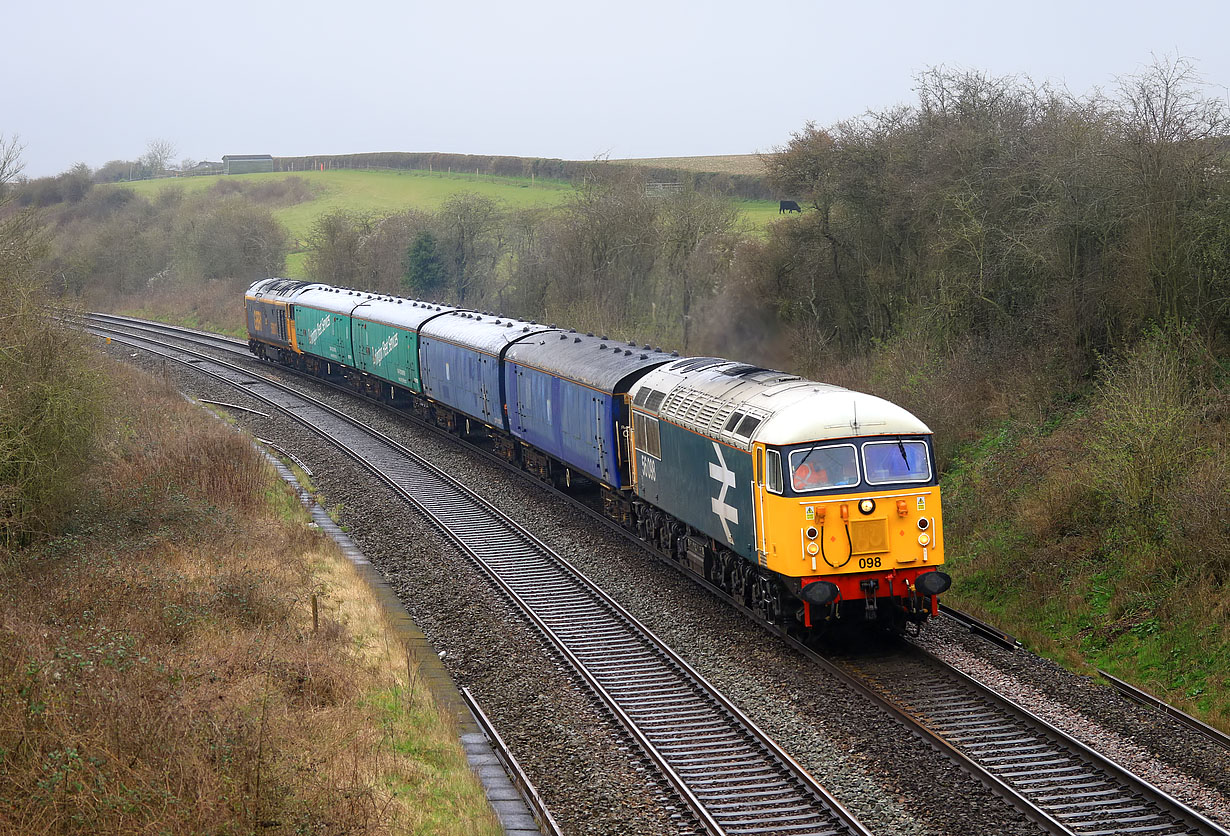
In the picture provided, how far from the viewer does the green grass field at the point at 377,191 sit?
253 ft

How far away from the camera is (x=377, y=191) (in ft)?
304

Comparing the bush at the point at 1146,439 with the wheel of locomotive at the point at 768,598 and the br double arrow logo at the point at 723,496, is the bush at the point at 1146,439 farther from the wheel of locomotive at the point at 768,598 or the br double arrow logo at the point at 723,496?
the br double arrow logo at the point at 723,496

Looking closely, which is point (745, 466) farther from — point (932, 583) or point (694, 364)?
point (694, 364)

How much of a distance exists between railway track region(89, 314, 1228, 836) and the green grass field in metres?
57.3

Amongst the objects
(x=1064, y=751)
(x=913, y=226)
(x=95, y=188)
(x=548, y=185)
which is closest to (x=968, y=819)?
(x=1064, y=751)

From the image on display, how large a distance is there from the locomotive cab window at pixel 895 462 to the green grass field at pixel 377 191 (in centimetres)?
5635

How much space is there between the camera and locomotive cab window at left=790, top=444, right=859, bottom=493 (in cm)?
1456

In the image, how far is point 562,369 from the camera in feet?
80.3

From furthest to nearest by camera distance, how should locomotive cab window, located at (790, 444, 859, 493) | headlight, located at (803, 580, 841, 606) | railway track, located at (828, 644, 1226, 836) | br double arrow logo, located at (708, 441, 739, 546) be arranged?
br double arrow logo, located at (708, 441, 739, 546) → locomotive cab window, located at (790, 444, 859, 493) → headlight, located at (803, 580, 841, 606) → railway track, located at (828, 644, 1226, 836)

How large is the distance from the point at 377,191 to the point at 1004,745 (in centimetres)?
8638

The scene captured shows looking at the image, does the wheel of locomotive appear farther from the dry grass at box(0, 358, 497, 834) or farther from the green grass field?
the green grass field

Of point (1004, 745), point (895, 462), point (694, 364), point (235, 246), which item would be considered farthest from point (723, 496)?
point (235, 246)

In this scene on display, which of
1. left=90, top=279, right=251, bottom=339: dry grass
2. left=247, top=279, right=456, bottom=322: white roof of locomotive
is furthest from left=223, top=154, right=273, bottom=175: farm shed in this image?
left=247, top=279, right=456, bottom=322: white roof of locomotive

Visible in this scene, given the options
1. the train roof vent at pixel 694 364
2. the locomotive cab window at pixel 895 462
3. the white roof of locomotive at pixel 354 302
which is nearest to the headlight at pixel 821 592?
the locomotive cab window at pixel 895 462
